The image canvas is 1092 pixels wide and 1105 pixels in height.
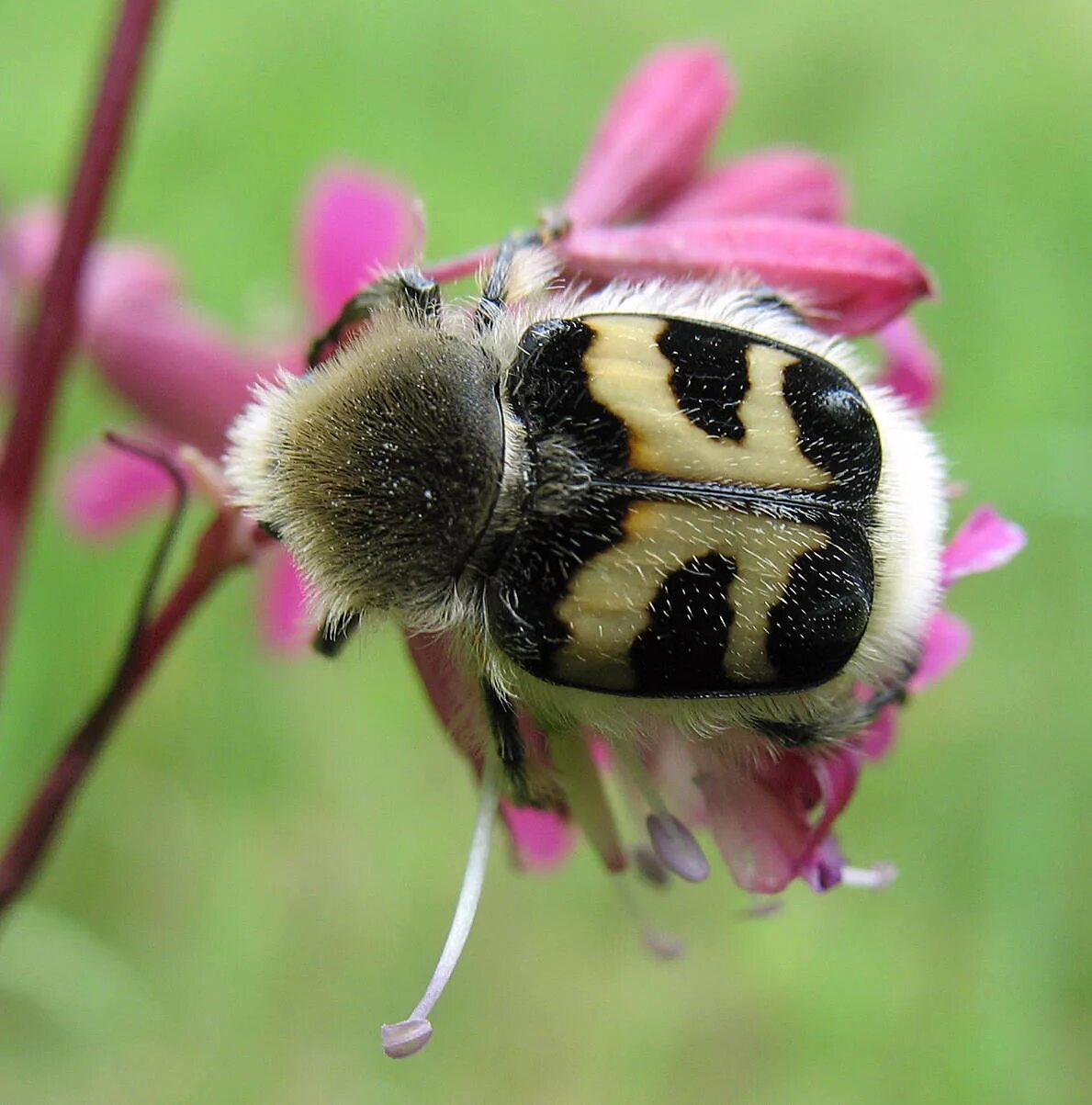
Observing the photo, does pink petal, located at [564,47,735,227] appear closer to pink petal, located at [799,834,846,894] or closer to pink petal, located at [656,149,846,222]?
pink petal, located at [656,149,846,222]

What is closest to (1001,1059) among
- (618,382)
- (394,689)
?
(394,689)

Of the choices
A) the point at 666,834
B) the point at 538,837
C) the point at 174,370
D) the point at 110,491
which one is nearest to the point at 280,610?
the point at 110,491

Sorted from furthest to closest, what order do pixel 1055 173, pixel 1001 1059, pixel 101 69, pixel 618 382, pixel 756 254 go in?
pixel 1055 173, pixel 1001 1059, pixel 101 69, pixel 756 254, pixel 618 382

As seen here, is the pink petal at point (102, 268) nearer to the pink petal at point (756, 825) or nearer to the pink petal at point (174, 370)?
the pink petal at point (174, 370)

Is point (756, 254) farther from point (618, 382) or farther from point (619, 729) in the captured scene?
point (619, 729)

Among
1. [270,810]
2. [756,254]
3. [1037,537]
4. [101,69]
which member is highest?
[756,254]

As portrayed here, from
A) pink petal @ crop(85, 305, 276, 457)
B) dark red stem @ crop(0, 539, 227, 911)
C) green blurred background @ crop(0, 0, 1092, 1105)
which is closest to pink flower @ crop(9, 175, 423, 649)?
pink petal @ crop(85, 305, 276, 457)

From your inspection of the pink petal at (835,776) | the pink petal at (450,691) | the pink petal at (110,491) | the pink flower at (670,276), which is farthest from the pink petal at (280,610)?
the pink petal at (835,776)
